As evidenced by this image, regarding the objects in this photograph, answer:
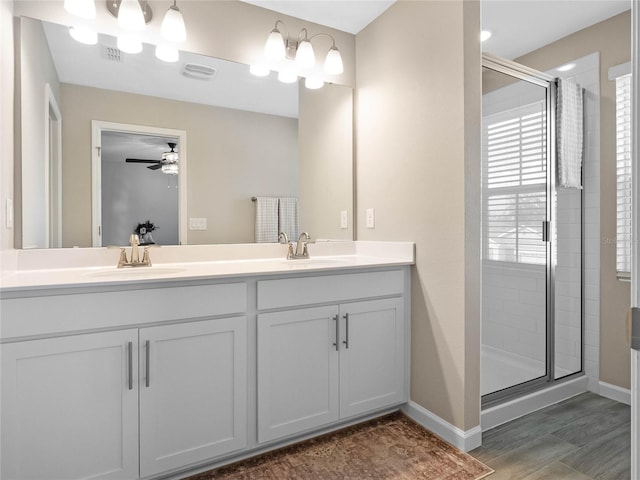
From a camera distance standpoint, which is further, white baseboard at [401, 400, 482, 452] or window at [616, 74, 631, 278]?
window at [616, 74, 631, 278]

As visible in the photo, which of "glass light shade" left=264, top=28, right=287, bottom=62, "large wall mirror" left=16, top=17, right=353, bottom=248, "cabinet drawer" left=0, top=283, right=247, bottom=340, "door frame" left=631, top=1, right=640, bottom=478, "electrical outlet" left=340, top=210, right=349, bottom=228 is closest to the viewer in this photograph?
"door frame" left=631, top=1, right=640, bottom=478

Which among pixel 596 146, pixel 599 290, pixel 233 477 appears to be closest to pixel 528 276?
pixel 599 290

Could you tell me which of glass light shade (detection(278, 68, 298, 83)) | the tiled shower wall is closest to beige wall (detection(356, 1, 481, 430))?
glass light shade (detection(278, 68, 298, 83))

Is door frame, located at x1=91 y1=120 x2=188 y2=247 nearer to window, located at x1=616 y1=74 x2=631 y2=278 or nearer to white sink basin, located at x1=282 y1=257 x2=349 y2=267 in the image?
white sink basin, located at x1=282 y1=257 x2=349 y2=267

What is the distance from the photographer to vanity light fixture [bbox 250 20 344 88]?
7.30ft

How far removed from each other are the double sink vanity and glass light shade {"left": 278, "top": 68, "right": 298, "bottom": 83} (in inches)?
43.3

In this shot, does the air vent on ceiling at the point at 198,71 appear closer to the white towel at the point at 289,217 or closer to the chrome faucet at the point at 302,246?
the white towel at the point at 289,217

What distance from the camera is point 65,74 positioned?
6.09 ft

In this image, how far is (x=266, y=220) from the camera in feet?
7.61

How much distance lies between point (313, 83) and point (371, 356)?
1695 mm

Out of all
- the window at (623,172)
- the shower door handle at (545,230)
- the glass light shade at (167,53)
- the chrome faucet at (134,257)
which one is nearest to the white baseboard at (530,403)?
the window at (623,172)

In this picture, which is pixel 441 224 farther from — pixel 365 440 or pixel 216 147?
pixel 216 147

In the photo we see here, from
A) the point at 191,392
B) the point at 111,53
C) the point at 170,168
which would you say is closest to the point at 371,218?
the point at 170,168

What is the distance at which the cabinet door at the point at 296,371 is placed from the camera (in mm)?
1721
